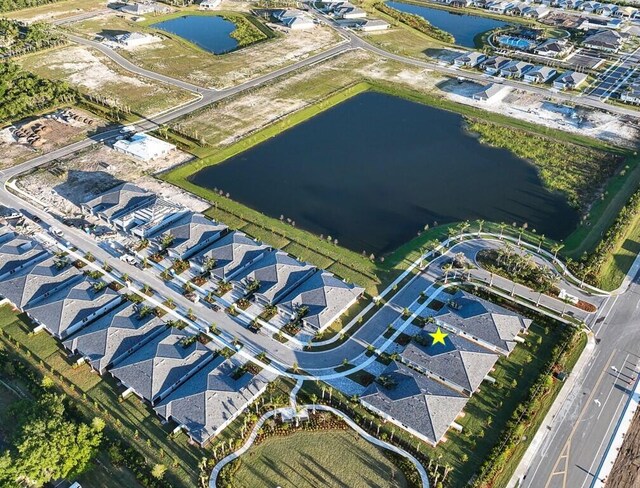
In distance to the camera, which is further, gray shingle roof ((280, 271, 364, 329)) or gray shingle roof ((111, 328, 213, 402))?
gray shingle roof ((280, 271, 364, 329))

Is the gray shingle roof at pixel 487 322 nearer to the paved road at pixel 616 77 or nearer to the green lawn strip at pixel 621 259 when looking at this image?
the green lawn strip at pixel 621 259

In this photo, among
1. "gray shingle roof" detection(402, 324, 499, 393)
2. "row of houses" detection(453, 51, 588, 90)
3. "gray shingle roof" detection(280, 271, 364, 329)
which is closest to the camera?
"gray shingle roof" detection(402, 324, 499, 393)

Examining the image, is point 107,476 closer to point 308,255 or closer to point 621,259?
point 308,255

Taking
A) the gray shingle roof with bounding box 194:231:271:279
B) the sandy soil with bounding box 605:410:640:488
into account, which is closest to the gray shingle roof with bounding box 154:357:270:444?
the gray shingle roof with bounding box 194:231:271:279

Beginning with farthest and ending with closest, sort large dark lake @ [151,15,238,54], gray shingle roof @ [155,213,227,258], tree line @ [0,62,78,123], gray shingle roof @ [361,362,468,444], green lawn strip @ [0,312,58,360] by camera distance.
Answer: large dark lake @ [151,15,238,54] < tree line @ [0,62,78,123] < gray shingle roof @ [155,213,227,258] < green lawn strip @ [0,312,58,360] < gray shingle roof @ [361,362,468,444]

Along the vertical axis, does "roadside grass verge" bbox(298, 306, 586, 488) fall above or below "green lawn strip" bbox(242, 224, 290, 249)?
above

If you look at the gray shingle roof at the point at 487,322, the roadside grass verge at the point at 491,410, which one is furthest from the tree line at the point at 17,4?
the gray shingle roof at the point at 487,322

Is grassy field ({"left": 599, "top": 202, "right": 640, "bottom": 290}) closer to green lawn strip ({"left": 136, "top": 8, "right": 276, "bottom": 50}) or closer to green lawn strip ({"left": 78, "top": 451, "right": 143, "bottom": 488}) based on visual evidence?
green lawn strip ({"left": 78, "top": 451, "right": 143, "bottom": 488})

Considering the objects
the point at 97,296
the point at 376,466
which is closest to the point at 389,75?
the point at 97,296
